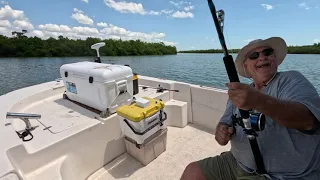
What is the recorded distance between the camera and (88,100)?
2.35 meters

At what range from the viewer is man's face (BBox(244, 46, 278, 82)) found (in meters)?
1.06

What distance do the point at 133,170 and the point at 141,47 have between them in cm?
3606

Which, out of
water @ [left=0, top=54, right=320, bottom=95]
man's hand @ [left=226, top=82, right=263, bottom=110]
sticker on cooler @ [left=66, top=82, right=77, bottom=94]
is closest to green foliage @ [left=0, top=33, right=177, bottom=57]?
water @ [left=0, top=54, right=320, bottom=95]

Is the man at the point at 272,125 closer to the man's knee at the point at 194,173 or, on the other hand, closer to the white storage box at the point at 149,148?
the man's knee at the point at 194,173

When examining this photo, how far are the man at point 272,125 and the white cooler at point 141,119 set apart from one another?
75cm

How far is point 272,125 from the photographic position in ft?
2.94

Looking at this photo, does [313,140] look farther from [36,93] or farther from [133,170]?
[36,93]

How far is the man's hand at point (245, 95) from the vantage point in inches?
26.3

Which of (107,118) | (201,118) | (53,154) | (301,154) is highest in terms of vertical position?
(301,154)

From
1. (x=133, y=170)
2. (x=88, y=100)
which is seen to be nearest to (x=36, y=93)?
(x=88, y=100)

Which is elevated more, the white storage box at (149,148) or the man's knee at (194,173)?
the man's knee at (194,173)

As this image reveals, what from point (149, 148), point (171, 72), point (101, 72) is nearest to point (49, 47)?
point (171, 72)

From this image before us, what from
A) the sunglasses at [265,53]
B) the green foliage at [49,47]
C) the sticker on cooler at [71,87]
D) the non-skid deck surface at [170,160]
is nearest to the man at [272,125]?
the sunglasses at [265,53]

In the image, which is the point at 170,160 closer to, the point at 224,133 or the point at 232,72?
the point at 224,133
